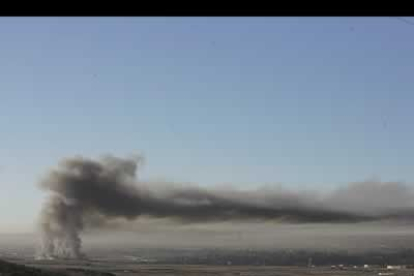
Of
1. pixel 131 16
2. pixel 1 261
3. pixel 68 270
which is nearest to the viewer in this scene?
pixel 131 16
